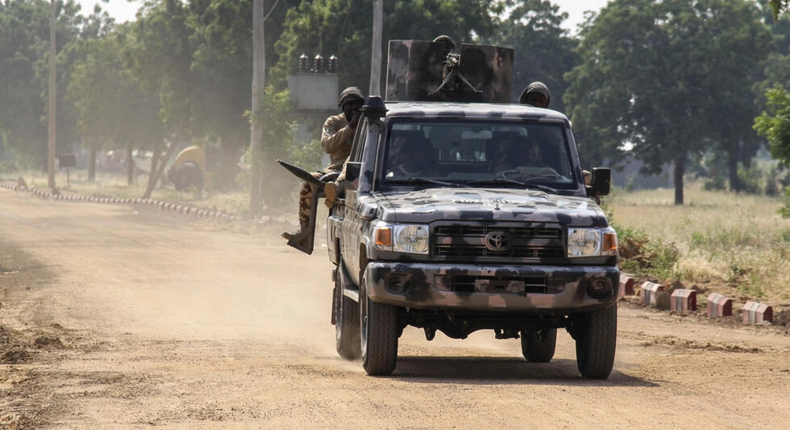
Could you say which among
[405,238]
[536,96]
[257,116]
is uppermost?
[257,116]

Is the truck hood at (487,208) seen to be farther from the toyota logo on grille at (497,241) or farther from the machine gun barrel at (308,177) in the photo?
the machine gun barrel at (308,177)

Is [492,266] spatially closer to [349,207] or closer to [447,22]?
[349,207]

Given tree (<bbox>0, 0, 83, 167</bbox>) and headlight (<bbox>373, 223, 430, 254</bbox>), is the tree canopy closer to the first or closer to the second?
tree (<bbox>0, 0, 83, 167</bbox>)

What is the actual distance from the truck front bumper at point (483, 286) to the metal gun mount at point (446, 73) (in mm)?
4269

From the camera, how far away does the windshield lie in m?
9.51

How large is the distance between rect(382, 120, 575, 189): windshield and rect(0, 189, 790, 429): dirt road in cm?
161

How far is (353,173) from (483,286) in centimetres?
175

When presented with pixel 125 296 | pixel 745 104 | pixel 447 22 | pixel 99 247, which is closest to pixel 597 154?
pixel 745 104

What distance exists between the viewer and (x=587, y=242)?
854cm

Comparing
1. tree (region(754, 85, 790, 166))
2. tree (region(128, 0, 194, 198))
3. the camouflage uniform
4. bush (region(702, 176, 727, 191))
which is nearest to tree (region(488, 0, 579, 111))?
bush (region(702, 176, 727, 191))

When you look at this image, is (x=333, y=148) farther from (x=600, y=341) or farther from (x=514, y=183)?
(x=600, y=341)

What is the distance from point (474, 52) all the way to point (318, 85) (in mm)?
23399

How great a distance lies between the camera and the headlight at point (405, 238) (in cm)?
844

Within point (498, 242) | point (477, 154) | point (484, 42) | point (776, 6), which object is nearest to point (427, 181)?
point (477, 154)
